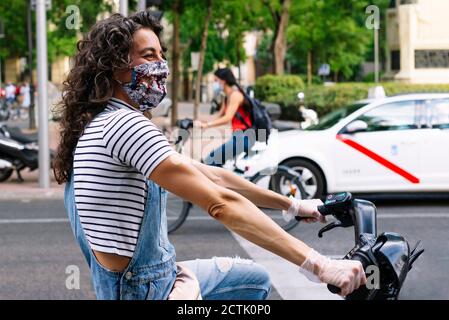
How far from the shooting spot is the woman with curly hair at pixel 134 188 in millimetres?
2416

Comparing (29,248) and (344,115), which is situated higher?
(344,115)

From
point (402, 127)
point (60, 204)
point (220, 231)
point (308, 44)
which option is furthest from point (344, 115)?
point (308, 44)

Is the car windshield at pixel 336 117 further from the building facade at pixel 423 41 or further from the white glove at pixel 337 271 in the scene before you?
the building facade at pixel 423 41

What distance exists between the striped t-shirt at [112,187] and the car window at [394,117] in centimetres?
959

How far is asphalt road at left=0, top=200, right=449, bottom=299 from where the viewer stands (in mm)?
6124

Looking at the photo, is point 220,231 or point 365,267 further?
point 220,231

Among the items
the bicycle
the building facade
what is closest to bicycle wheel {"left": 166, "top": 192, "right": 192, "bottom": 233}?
the bicycle

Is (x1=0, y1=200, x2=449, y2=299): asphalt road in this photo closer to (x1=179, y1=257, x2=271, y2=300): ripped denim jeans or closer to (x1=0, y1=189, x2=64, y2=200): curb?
(x1=0, y1=189, x2=64, y2=200): curb

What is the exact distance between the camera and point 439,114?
11922mm

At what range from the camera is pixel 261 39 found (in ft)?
252

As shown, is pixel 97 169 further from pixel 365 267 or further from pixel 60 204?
pixel 60 204

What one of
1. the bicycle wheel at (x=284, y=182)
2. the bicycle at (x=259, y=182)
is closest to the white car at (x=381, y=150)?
the bicycle at (x=259, y=182)

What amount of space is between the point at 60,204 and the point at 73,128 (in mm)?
10321
